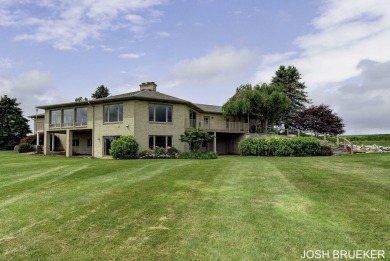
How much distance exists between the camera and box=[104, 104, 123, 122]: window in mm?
26484

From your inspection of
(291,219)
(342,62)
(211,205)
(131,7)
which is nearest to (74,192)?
(211,205)

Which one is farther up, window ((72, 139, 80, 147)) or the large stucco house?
the large stucco house

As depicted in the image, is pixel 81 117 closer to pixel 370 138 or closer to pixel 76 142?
pixel 76 142

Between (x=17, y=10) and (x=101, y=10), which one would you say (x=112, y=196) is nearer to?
(x=101, y=10)

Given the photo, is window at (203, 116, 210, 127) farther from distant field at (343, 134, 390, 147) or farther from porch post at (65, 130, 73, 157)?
distant field at (343, 134, 390, 147)

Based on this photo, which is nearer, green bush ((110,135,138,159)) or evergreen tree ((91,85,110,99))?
green bush ((110,135,138,159))

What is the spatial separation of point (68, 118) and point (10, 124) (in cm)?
1979

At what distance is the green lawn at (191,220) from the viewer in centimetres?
461

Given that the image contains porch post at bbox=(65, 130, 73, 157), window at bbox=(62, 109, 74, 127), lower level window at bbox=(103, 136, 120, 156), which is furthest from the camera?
window at bbox=(62, 109, 74, 127)

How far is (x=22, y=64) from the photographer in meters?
19.9

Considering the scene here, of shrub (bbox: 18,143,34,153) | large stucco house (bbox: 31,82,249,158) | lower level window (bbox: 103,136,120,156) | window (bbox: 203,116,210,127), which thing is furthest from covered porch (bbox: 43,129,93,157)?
window (bbox: 203,116,210,127)

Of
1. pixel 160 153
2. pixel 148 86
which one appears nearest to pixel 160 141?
pixel 160 153

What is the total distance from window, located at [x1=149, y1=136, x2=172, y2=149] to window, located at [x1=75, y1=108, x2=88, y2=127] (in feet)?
26.6

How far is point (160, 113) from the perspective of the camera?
26797 millimetres
